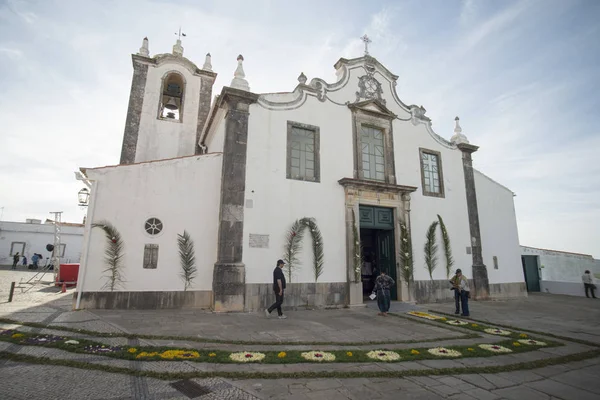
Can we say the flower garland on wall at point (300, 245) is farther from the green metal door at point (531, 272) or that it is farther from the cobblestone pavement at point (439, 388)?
the green metal door at point (531, 272)

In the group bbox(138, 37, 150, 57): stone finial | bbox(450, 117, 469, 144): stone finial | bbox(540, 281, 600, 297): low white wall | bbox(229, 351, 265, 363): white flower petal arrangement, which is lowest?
bbox(229, 351, 265, 363): white flower petal arrangement

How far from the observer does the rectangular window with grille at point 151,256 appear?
9.27 meters

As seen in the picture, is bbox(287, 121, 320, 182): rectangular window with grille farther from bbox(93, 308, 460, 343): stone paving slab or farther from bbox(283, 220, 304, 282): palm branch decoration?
bbox(93, 308, 460, 343): stone paving slab

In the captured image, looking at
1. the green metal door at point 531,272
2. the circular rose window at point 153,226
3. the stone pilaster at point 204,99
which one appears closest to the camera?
the circular rose window at point 153,226

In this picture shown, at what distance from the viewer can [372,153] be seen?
41.5 ft

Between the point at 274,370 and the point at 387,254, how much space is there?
8.94 m

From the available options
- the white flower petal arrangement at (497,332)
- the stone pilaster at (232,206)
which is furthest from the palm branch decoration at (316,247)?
the white flower petal arrangement at (497,332)

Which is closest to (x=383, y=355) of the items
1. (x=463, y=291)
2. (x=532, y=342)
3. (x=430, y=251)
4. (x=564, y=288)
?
(x=532, y=342)

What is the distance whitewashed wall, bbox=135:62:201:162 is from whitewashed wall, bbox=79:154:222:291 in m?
4.89

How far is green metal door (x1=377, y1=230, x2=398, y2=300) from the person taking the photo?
1208 centimetres

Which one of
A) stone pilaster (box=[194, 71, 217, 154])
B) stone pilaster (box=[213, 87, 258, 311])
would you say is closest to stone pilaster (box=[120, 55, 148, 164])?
stone pilaster (box=[194, 71, 217, 154])

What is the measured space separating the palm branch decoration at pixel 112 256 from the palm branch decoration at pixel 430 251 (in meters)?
10.7

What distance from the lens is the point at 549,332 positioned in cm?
738

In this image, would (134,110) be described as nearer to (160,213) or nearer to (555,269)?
(160,213)
